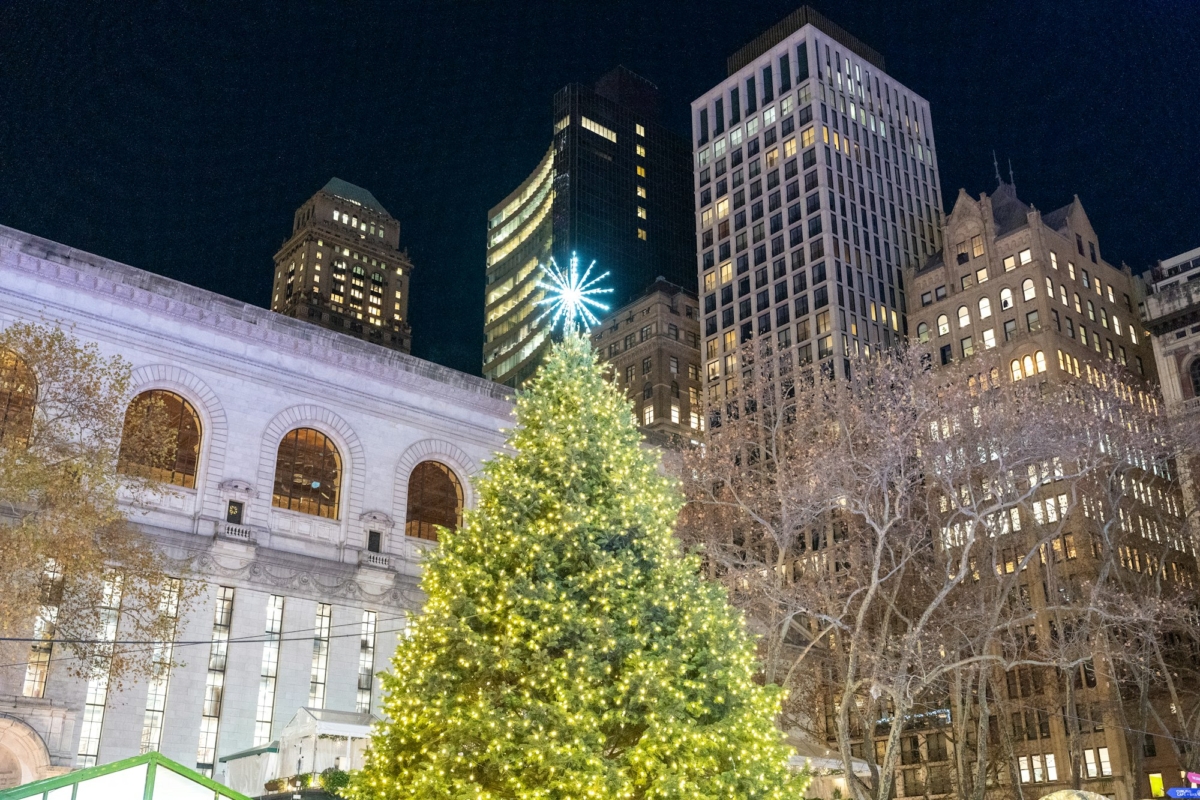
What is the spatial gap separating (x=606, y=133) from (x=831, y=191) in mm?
63923

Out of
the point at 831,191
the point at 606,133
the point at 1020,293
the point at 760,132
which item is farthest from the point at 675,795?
the point at 606,133

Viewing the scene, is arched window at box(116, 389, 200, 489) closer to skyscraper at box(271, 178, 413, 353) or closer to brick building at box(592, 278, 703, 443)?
brick building at box(592, 278, 703, 443)

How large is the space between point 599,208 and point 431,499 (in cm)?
11258

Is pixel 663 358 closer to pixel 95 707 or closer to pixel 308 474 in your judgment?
pixel 308 474

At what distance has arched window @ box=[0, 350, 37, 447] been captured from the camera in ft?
107

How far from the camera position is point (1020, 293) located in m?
89.2

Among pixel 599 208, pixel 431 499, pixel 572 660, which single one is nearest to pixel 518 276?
pixel 599 208

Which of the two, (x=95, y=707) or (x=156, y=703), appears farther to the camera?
(x=156, y=703)

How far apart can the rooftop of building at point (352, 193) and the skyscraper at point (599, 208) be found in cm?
2596

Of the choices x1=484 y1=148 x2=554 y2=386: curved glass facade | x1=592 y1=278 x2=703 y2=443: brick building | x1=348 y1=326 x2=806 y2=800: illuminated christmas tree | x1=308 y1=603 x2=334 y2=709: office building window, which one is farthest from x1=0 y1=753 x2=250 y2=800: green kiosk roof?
x1=484 y1=148 x2=554 y2=386: curved glass facade

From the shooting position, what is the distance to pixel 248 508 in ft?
127

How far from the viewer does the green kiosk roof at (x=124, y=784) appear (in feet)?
44.5

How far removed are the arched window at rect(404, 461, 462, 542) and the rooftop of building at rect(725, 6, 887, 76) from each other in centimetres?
8205

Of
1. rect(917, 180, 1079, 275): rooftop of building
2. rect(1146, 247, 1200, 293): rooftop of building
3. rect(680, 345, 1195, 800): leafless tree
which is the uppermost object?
rect(917, 180, 1079, 275): rooftop of building
